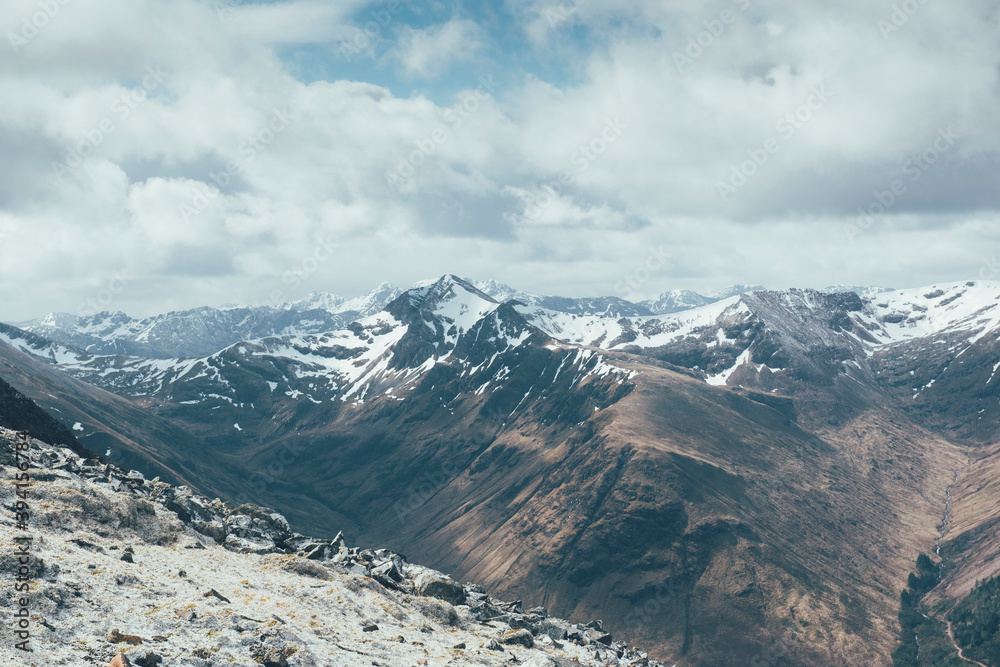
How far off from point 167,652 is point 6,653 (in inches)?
310

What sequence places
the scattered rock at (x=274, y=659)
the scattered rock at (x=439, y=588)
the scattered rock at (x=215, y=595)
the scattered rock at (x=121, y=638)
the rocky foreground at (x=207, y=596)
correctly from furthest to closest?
1. the scattered rock at (x=439, y=588)
2. the scattered rock at (x=215, y=595)
3. the scattered rock at (x=274, y=659)
4. the rocky foreground at (x=207, y=596)
5. the scattered rock at (x=121, y=638)

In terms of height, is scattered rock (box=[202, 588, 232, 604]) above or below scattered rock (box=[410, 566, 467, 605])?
above

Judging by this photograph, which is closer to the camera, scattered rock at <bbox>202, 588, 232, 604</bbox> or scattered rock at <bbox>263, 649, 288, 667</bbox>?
scattered rock at <bbox>263, 649, 288, 667</bbox>

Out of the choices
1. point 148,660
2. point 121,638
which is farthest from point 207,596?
point 148,660

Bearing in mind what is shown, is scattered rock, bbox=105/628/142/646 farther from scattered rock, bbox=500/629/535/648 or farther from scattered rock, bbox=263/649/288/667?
scattered rock, bbox=500/629/535/648

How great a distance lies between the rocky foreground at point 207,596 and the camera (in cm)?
3688

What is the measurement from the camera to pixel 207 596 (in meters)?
45.3

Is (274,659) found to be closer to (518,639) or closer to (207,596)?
(207,596)

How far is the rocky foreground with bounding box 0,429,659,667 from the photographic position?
36875mm

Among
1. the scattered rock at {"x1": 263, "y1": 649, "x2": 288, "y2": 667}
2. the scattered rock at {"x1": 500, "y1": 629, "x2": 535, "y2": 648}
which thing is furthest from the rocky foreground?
the scattered rock at {"x1": 500, "y1": 629, "x2": 535, "y2": 648}

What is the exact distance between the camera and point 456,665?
47.2 m

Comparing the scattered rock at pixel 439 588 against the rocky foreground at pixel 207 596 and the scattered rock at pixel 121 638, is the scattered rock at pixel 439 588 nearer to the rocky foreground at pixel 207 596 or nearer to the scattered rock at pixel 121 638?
the rocky foreground at pixel 207 596

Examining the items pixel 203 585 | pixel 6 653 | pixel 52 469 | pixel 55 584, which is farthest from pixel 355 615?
pixel 52 469

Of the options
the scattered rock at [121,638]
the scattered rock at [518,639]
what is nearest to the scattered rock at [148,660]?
the scattered rock at [121,638]
